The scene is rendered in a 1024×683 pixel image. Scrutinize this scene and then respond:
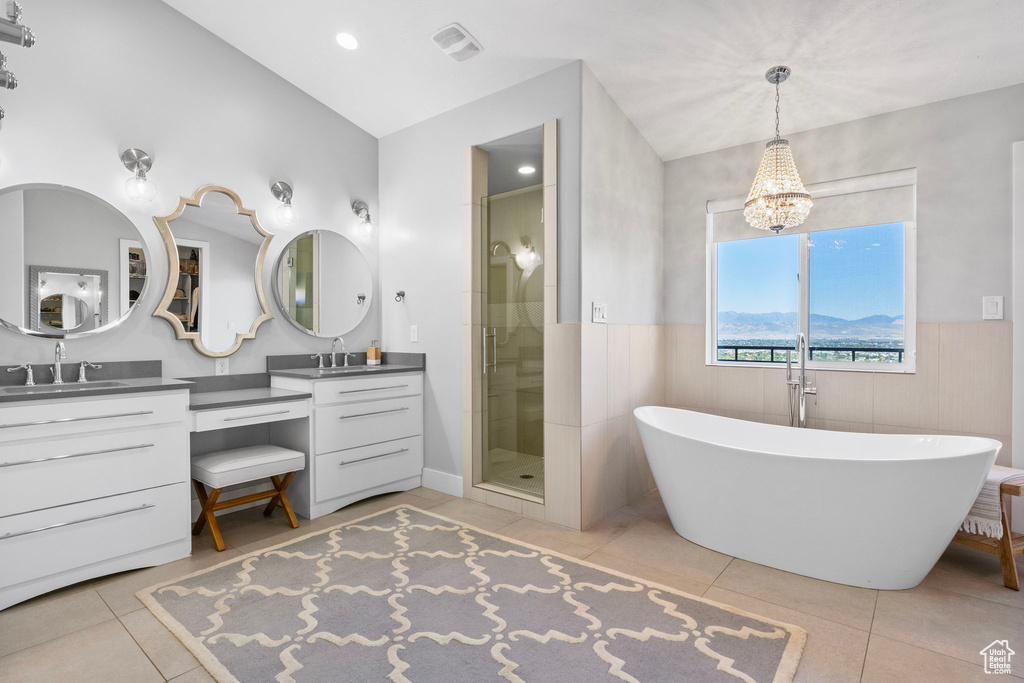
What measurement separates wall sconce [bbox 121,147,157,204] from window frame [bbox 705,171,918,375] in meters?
3.64

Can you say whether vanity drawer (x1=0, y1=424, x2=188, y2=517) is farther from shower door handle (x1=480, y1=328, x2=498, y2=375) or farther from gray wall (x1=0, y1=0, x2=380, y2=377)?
shower door handle (x1=480, y1=328, x2=498, y2=375)

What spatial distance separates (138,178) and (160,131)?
1.13ft

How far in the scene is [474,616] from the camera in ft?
6.83

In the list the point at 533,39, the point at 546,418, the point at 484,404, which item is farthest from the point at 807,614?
the point at 533,39

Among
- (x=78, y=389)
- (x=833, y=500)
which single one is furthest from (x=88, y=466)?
(x=833, y=500)

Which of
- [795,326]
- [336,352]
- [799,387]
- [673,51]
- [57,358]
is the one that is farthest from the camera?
[336,352]

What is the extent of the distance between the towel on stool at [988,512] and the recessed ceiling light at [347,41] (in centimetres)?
397

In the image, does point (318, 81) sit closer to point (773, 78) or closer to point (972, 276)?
point (773, 78)

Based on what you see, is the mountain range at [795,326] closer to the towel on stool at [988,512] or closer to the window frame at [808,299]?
the window frame at [808,299]

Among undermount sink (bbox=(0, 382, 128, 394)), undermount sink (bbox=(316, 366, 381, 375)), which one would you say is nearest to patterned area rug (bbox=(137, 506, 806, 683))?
undermount sink (bbox=(0, 382, 128, 394))

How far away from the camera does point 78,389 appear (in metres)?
2.29

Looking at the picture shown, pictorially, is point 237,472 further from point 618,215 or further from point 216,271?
point 618,215

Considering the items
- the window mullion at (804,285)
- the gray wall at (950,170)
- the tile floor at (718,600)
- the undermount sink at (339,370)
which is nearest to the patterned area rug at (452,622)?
the tile floor at (718,600)

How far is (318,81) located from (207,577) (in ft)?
10.2
